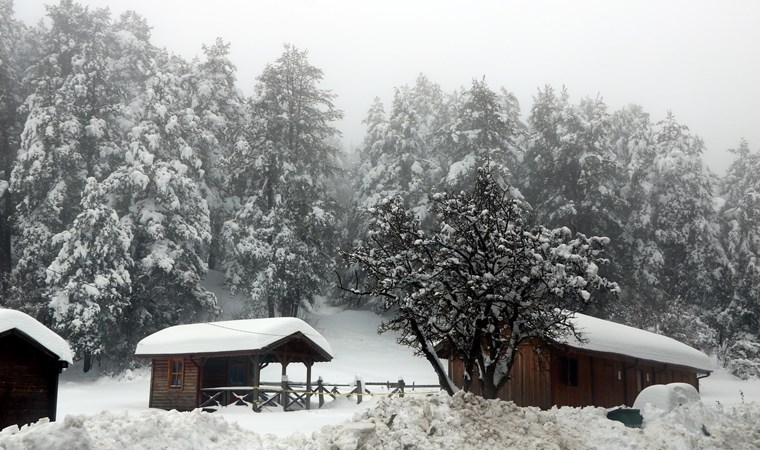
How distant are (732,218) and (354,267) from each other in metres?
27.7

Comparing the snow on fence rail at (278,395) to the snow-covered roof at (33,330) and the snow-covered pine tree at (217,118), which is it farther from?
the snow-covered pine tree at (217,118)

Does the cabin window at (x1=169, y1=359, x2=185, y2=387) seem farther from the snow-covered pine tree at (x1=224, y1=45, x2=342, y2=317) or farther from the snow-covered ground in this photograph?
the snow-covered pine tree at (x1=224, y1=45, x2=342, y2=317)

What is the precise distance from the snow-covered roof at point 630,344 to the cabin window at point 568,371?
1168 mm

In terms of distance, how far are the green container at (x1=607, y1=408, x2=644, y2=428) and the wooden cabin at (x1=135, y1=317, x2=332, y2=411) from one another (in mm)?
14409

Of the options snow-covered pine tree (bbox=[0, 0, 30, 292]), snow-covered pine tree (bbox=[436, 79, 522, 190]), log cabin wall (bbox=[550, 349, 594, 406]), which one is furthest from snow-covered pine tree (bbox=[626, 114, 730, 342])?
snow-covered pine tree (bbox=[0, 0, 30, 292])

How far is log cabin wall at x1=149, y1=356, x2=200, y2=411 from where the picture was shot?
30.7 meters

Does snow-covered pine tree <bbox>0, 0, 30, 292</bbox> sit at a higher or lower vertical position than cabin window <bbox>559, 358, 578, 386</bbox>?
higher

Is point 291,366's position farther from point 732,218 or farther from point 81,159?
point 732,218

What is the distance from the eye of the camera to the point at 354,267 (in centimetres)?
4891

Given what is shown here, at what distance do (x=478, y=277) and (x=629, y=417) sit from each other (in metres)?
5.62

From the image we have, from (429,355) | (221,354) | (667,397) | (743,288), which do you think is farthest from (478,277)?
(743,288)

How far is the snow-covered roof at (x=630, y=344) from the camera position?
26.0 metres

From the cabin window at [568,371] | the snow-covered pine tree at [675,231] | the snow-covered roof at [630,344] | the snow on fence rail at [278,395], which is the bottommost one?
the snow on fence rail at [278,395]

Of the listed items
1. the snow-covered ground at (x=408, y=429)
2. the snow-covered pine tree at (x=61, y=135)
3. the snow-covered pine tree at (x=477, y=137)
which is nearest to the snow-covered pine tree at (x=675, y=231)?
the snow-covered pine tree at (x=477, y=137)
